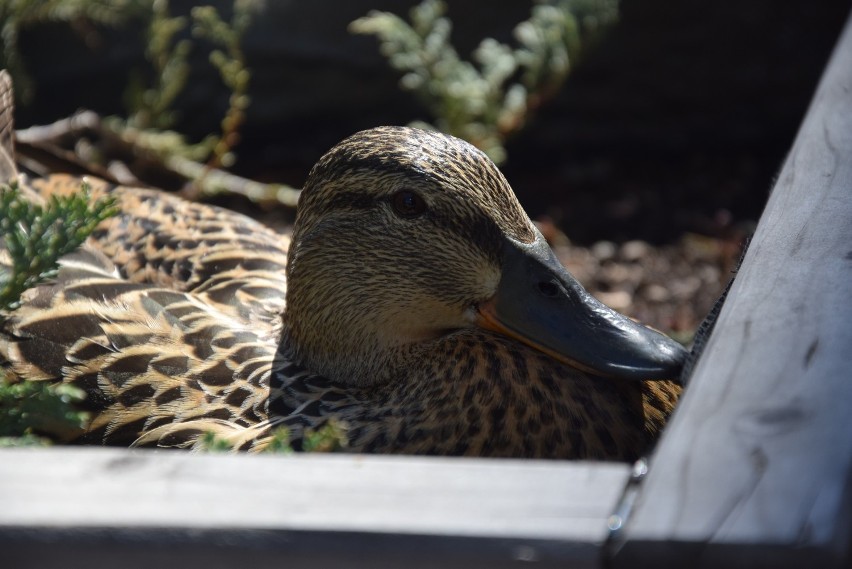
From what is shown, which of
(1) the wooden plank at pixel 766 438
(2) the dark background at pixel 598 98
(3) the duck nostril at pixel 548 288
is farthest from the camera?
(2) the dark background at pixel 598 98

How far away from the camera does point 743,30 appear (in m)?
5.39

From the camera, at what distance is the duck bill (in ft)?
7.78

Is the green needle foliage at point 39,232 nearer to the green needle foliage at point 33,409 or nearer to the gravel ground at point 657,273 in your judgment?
the green needle foliage at point 33,409

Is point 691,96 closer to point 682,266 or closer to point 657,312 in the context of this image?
point 682,266

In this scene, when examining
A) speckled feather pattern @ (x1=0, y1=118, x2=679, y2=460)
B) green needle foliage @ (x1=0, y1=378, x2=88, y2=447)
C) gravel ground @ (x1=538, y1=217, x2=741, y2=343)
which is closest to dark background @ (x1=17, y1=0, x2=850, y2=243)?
gravel ground @ (x1=538, y1=217, x2=741, y2=343)

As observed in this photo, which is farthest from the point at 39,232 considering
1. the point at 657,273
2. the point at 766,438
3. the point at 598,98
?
the point at 598,98

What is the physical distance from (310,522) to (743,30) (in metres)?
4.66

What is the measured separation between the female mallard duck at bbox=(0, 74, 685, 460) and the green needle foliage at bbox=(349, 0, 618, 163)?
1810 millimetres

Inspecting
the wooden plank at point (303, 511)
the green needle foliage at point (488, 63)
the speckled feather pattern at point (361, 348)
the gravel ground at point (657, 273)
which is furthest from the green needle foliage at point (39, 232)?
the gravel ground at point (657, 273)

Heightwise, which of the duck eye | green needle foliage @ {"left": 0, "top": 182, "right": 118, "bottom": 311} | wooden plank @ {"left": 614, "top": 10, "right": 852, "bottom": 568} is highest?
wooden plank @ {"left": 614, "top": 10, "right": 852, "bottom": 568}

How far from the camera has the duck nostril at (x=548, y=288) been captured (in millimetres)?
2490

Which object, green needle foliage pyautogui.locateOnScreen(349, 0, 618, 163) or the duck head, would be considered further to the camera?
green needle foliage pyautogui.locateOnScreen(349, 0, 618, 163)

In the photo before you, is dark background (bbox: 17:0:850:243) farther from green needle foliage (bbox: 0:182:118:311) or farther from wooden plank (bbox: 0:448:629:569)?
wooden plank (bbox: 0:448:629:569)

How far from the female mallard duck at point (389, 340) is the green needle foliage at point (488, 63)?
1.81 m
